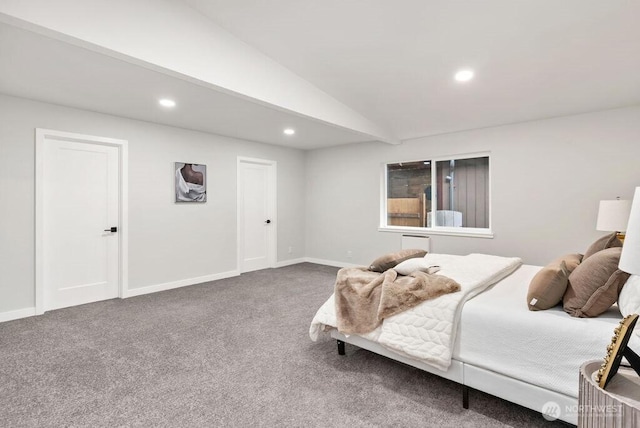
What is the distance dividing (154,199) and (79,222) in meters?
0.91

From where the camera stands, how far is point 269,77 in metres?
3.17

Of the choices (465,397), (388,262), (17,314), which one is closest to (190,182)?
(17,314)

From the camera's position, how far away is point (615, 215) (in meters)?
3.21

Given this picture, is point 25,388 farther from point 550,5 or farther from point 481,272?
point 550,5

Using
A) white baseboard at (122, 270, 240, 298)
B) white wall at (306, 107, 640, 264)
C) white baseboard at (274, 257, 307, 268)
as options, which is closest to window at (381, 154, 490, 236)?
white wall at (306, 107, 640, 264)

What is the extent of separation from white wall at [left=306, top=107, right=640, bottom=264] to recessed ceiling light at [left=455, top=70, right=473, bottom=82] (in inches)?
60.3

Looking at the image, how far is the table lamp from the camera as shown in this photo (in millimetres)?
3174

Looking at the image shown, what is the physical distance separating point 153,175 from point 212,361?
10.1ft

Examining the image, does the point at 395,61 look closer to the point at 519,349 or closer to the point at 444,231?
the point at 519,349

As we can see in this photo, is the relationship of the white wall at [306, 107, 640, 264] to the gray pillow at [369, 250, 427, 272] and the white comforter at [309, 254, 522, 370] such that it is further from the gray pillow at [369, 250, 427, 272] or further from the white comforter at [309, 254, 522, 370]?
the gray pillow at [369, 250, 427, 272]

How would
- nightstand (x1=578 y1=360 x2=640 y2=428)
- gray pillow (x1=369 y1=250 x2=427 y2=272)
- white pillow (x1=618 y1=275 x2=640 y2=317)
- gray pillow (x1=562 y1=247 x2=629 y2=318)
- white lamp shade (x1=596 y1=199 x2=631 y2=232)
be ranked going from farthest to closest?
white lamp shade (x1=596 y1=199 x2=631 y2=232) → gray pillow (x1=369 y1=250 x2=427 y2=272) → gray pillow (x1=562 y1=247 x2=629 y2=318) → white pillow (x1=618 y1=275 x2=640 y2=317) → nightstand (x1=578 y1=360 x2=640 y2=428)

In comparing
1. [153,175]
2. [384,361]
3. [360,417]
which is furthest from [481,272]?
[153,175]

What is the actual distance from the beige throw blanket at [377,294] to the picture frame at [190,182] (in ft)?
10.7

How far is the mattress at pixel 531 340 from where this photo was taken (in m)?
1.62
